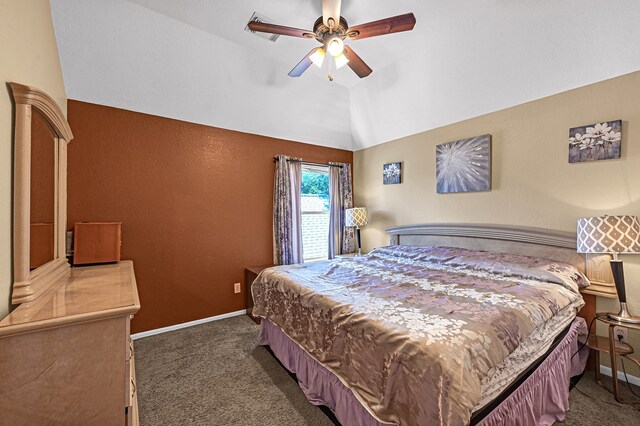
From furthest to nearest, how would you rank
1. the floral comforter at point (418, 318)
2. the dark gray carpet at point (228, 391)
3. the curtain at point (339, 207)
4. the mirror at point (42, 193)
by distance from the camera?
1. the curtain at point (339, 207)
2. the dark gray carpet at point (228, 391)
3. the mirror at point (42, 193)
4. the floral comforter at point (418, 318)

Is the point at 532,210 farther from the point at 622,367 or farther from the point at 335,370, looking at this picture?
the point at 335,370

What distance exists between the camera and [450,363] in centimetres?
106

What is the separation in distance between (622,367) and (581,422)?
2.96ft

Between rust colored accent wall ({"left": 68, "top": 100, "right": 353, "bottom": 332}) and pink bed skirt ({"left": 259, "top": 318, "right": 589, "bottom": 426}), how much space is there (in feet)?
5.48

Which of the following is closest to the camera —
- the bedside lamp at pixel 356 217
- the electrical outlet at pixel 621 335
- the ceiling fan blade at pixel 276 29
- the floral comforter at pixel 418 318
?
the floral comforter at pixel 418 318

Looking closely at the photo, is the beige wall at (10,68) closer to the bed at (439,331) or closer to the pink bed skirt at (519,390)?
the bed at (439,331)

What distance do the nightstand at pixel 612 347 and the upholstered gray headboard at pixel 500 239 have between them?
551 mm

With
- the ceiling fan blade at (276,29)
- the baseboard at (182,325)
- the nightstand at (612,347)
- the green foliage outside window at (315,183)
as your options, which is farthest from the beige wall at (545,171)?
the baseboard at (182,325)

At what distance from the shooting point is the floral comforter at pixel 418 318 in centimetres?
109

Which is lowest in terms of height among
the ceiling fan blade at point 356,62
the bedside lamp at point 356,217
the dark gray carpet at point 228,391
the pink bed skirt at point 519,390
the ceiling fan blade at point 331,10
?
the dark gray carpet at point 228,391

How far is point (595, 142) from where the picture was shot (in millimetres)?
2254

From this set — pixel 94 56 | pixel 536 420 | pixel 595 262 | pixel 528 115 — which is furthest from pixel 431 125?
pixel 94 56

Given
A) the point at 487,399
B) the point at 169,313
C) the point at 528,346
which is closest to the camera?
the point at 487,399

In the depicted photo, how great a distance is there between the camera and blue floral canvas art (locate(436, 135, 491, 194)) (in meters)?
2.95
